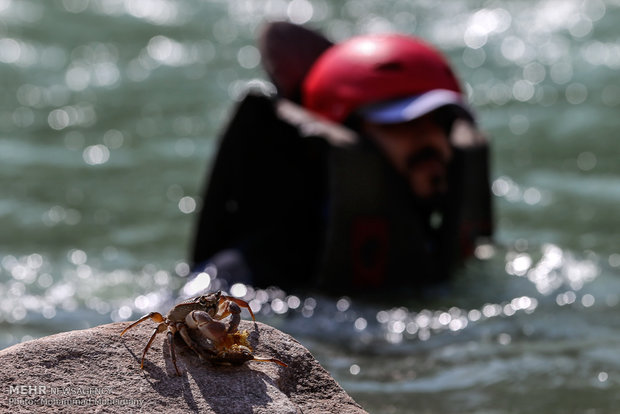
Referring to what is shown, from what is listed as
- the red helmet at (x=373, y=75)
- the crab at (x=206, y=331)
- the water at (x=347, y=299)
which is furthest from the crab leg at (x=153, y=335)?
the red helmet at (x=373, y=75)

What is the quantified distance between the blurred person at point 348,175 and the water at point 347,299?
19cm

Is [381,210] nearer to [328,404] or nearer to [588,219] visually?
[588,219]

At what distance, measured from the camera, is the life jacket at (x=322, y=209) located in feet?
16.5

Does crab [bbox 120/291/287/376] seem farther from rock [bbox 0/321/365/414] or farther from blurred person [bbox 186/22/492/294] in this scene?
blurred person [bbox 186/22/492/294]

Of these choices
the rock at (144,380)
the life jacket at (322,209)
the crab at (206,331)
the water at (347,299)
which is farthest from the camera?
the life jacket at (322,209)

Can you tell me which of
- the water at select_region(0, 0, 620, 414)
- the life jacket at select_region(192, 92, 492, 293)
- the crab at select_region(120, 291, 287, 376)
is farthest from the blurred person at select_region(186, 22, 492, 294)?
the crab at select_region(120, 291, 287, 376)

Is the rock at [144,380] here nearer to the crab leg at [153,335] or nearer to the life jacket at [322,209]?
the crab leg at [153,335]

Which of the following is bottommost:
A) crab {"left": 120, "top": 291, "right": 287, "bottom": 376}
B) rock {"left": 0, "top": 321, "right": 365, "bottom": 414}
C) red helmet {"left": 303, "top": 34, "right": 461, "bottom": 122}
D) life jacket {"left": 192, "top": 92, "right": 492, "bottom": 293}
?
rock {"left": 0, "top": 321, "right": 365, "bottom": 414}

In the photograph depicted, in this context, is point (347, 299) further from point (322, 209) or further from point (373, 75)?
point (373, 75)

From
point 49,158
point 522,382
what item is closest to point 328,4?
point 49,158

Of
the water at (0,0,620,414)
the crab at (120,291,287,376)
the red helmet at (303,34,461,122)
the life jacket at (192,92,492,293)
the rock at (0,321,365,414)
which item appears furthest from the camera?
the red helmet at (303,34,461,122)

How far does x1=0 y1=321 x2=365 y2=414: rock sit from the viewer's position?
7.30 ft

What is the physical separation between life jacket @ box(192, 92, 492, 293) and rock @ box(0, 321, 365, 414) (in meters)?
2.57

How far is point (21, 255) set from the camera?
5926 millimetres
